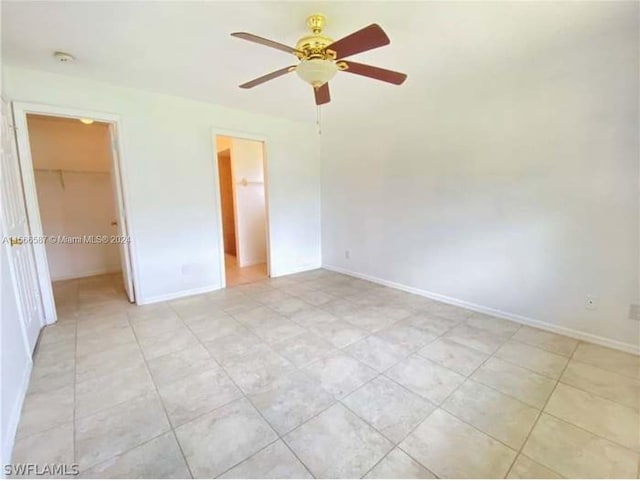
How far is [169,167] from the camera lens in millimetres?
3465

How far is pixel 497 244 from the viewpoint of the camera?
9.68 ft

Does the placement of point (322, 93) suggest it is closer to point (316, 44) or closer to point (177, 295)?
point (316, 44)

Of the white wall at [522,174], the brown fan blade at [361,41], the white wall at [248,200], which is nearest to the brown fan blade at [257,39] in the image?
the brown fan blade at [361,41]

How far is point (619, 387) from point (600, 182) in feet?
4.97

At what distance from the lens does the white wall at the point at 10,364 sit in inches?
58.8

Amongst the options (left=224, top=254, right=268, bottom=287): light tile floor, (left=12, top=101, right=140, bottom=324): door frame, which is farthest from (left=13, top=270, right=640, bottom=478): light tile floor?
(left=224, top=254, right=268, bottom=287): light tile floor

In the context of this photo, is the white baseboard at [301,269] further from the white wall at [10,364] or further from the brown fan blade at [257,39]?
the brown fan blade at [257,39]

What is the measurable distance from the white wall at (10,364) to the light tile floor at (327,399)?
7cm

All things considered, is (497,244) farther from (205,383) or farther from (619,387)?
(205,383)

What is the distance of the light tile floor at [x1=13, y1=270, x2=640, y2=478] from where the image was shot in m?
1.42

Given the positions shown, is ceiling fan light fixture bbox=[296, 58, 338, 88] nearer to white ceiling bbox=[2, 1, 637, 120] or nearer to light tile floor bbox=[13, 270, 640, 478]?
white ceiling bbox=[2, 1, 637, 120]

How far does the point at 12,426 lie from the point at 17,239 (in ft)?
4.91

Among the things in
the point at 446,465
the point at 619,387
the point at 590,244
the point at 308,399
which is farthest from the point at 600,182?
the point at 308,399

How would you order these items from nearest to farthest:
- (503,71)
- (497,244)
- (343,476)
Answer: (343,476), (503,71), (497,244)
